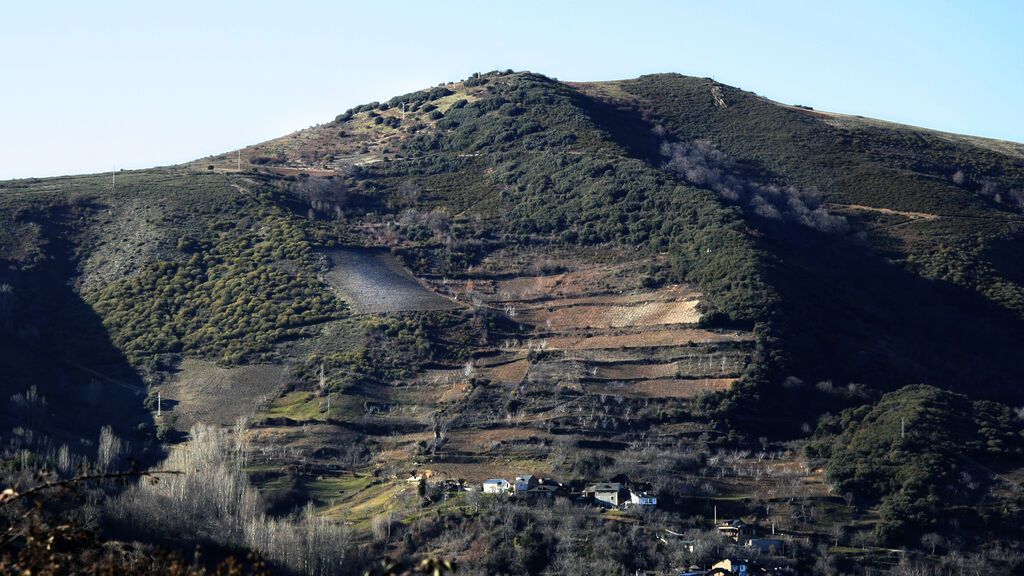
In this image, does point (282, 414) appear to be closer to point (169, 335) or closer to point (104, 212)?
point (169, 335)

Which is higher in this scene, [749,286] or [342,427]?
[749,286]

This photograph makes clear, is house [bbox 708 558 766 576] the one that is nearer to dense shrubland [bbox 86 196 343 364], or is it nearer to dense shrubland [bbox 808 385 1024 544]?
dense shrubland [bbox 808 385 1024 544]

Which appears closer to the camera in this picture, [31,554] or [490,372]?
[31,554]

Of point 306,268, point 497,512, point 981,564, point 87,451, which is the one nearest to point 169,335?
point 306,268

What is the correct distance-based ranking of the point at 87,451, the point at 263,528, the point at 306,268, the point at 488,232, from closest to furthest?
the point at 263,528 < the point at 87,451 < the point at 306,268 < the point at 488,232

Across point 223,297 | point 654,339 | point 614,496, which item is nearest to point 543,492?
point 614,496

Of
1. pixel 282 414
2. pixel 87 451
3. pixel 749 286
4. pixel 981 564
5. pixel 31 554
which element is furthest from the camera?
pixel 749 286
